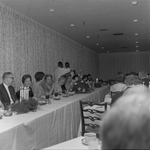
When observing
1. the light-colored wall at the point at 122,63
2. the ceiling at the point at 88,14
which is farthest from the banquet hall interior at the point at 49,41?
the light-colored wall at the point at 122,63

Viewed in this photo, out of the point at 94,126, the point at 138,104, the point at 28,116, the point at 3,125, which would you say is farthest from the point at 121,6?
the point at 138,104

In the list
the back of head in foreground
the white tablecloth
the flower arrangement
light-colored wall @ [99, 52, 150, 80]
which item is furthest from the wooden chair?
light-colored wall @ [99, 52, 150, 80]

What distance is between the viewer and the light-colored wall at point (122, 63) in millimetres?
16820

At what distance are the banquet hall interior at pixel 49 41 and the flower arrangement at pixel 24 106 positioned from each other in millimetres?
99

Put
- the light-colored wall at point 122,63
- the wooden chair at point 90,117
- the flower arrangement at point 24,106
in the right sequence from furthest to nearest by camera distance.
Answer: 1. the light-colored wall at point 122,63
2. the wooden chair at point 90,117
3. the flower arrangement at point 24,106

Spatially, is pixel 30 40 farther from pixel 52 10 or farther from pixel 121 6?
pixel 121 6

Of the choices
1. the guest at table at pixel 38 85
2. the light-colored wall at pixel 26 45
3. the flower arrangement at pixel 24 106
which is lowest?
the flower arrangement at pixel 24 106

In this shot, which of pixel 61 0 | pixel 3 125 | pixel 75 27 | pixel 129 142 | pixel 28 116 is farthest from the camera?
pixel 75 27

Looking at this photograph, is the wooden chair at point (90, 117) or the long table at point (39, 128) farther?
the wooden chair at point (90, 117)

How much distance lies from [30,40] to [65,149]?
534 centimetres

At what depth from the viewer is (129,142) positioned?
63cm

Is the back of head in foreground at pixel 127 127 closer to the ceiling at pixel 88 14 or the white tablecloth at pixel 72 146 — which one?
the white tablecloth at pixel 72 146

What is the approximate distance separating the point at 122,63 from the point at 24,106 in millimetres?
14817

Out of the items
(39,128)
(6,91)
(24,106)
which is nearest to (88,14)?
(6,91)
